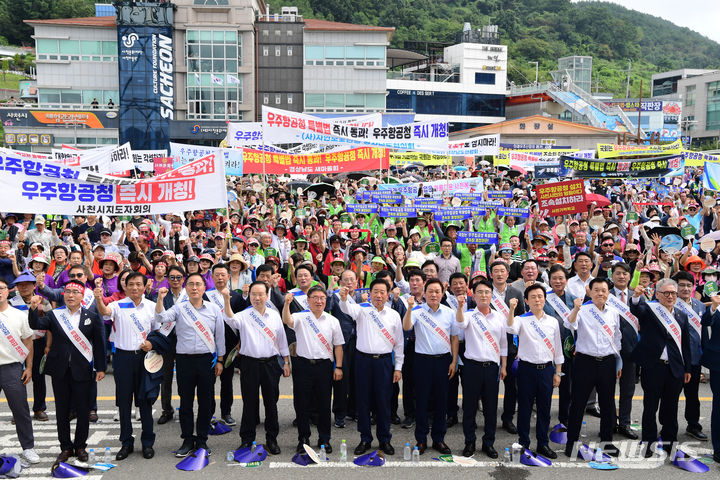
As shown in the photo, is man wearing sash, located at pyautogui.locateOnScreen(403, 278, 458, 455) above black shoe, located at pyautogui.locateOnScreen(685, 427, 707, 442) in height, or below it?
above

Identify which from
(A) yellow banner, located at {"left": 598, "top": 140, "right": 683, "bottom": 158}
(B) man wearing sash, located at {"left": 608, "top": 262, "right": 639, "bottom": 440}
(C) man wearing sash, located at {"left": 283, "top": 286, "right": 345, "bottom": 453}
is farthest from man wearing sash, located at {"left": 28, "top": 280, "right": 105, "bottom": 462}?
(A) yellow banner, located at {"left": 598, "top": 140, "right": 683, "bottom": 158}

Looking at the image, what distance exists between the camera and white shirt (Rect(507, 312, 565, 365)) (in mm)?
6117

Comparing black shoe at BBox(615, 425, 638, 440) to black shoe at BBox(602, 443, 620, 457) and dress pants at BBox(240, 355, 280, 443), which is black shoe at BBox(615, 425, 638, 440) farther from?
dress pants at BBox(240, 355, 280, 443)

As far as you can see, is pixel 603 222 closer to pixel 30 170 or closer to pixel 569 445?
pixel 569 445

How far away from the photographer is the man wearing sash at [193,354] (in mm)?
6207

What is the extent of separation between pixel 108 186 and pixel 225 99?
146ft

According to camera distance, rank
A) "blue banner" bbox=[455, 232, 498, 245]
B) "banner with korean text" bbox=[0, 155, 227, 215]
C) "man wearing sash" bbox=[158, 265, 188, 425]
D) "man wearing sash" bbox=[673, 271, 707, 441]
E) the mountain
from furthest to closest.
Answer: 1. the mountain
2. "blue banner" bbox=[455, 232, 498, 245]
3. "banner with korean text" bbox=[0, 155, 227, 215]
4. "man wearing sash" bbox=[158, 265, 188, 425]
5. "man wearing sash" bbox=[673, 271, 707, 441]

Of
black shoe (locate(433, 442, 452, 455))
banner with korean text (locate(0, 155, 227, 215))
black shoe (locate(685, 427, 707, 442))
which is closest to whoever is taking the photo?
black shoe (locate(433, 442, 452, 455))

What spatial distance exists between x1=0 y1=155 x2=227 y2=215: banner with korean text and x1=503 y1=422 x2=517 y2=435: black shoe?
179 inches

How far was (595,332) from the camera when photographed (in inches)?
243

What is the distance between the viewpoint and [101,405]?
771cm

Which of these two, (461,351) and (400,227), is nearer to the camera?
(461,351)

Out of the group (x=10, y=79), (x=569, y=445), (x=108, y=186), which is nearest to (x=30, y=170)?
(x=108, y=186)

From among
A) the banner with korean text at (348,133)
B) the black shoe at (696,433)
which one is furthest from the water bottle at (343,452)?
the banner with korean text at (348,133)
